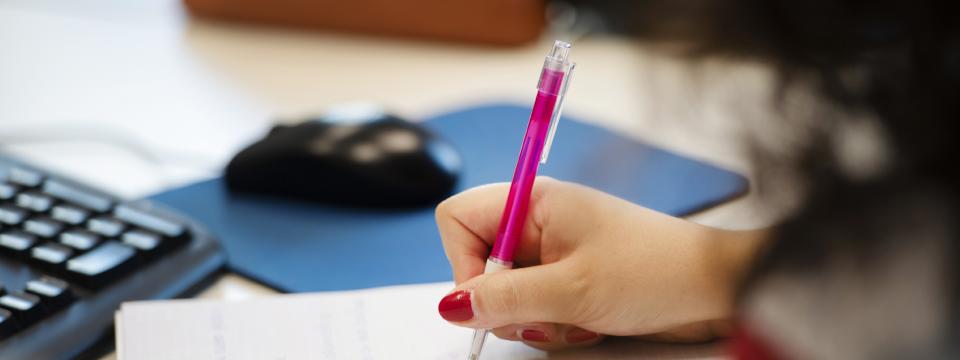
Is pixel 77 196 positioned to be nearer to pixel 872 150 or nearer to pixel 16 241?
pixel 16 241

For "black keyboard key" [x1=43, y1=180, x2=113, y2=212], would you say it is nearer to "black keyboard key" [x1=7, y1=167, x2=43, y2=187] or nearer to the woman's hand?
"black keyboard key" [x1=7, y1=167, x2=43, y2=187]

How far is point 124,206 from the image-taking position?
2.02 ft

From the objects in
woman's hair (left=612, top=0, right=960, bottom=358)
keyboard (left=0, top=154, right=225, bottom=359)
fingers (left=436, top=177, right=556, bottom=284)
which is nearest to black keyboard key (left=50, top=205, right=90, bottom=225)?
keyboard (left=0, top=154, right=225, bottom=359)

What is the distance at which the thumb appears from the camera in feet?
1.47

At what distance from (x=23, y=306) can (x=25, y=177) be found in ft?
0.57

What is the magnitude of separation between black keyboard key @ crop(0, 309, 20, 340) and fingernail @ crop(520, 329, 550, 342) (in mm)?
257

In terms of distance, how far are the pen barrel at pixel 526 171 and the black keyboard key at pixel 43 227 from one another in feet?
0.90

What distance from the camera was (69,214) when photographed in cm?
59

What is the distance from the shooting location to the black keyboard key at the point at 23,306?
488 millimetres

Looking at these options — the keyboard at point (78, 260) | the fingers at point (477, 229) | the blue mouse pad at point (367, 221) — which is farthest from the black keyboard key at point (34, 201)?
the fingers at point (477, 229)

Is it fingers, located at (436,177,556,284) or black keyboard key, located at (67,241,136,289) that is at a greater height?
fingers, located at (436,177,556,284)

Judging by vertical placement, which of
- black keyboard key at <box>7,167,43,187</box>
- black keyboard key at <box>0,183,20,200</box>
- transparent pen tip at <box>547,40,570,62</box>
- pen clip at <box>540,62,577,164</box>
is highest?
transparent pen tip at <box>547,40,570,62</box>

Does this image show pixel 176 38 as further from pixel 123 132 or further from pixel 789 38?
pixel 789 38

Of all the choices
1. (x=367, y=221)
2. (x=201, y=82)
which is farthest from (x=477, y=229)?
(x=201, y=82)
